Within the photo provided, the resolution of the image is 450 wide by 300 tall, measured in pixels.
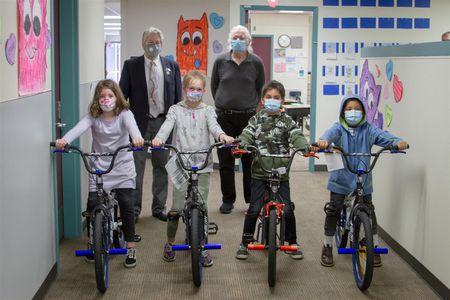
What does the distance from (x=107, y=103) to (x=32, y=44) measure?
701 mm

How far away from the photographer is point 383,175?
448 centimetres

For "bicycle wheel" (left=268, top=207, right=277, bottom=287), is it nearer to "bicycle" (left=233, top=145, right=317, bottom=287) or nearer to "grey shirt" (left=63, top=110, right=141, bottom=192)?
"bicycle" (left=233, top=145, right=317, bottom=287)

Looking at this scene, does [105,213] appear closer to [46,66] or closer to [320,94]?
[46,66]

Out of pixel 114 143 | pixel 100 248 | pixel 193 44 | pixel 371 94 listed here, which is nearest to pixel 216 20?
pixel 193 44

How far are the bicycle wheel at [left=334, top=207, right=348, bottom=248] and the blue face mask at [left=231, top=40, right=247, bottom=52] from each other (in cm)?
168

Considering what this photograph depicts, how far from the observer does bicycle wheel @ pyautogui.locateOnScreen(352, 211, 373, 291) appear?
132 inches

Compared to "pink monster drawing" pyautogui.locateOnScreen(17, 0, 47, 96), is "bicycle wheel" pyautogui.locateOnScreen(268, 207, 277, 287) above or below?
below

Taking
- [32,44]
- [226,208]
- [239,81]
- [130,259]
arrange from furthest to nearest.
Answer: [226,208] → [239,81] → [130,259] → [32,44]

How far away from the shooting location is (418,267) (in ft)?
12.3

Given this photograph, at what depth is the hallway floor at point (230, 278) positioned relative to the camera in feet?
11.3

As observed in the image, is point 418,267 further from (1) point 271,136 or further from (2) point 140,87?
(2) point 140,87

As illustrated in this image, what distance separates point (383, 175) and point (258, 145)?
1.14m

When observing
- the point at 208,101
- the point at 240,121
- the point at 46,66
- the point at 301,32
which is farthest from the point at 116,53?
the point at 46,66

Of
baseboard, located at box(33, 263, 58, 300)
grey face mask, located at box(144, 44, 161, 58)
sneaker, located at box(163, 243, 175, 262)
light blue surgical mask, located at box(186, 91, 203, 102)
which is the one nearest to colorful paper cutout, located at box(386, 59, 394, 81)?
light blue surgical mask, located at box(186, 91, 203, 102)
